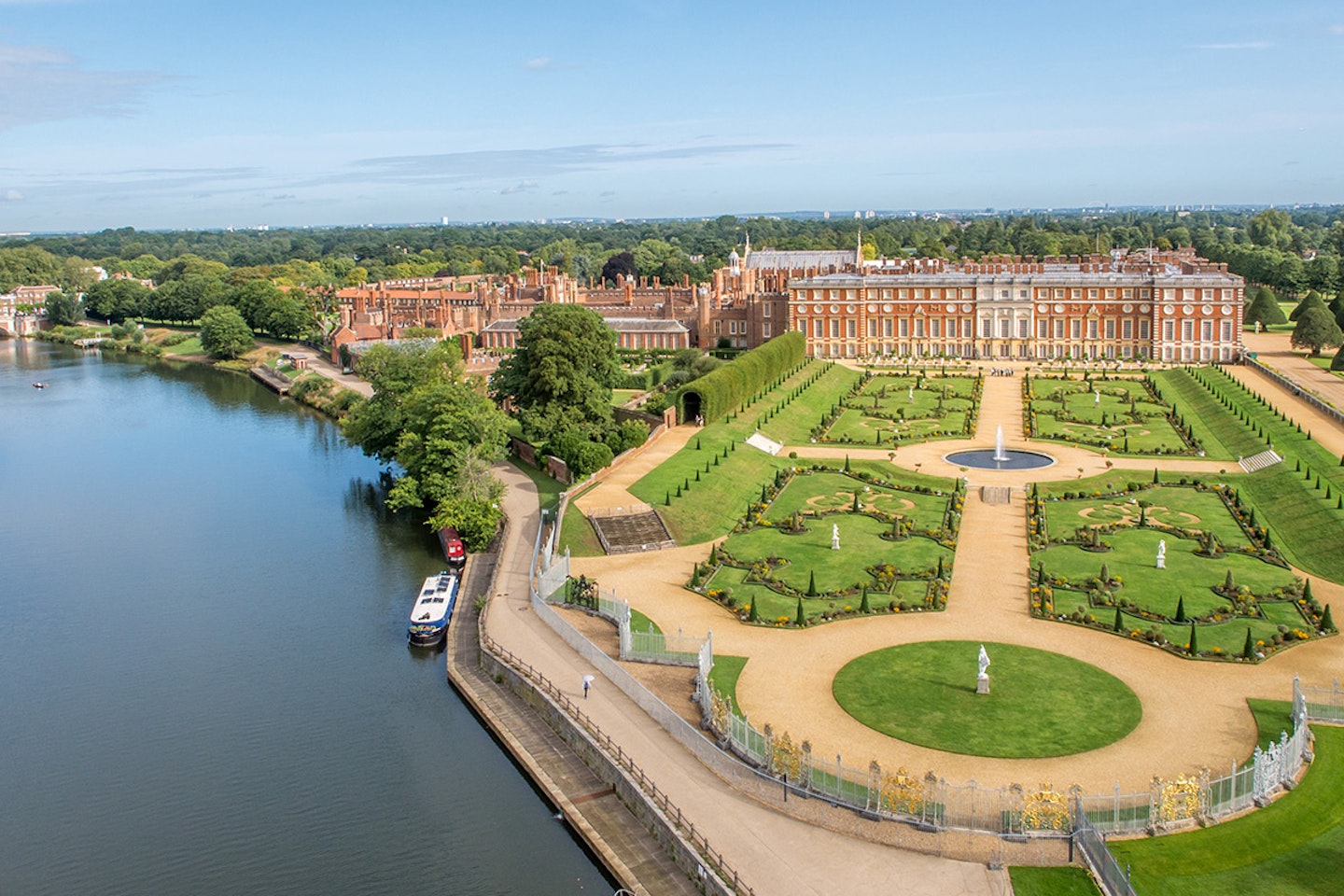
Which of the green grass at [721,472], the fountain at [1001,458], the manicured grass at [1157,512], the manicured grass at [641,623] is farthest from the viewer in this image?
the fountain at [1001,458]

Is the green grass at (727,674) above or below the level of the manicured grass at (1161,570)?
below

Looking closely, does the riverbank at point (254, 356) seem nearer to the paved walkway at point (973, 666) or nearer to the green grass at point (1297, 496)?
the paved walkway at point (973, 666)

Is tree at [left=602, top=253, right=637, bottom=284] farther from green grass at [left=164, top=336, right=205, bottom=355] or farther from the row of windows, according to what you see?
the row of windows

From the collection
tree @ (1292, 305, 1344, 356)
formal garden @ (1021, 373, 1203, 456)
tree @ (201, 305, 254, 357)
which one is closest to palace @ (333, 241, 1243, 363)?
tree @ (1292, 305, 1344, 356)

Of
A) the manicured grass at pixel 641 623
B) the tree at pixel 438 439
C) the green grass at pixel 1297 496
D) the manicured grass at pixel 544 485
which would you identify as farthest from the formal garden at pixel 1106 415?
the manicured grass at pixel 641 623

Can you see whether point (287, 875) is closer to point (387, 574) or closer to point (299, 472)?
point (387, 574)

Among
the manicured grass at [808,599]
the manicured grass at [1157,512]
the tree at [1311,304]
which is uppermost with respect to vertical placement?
the tree at [1311,304]

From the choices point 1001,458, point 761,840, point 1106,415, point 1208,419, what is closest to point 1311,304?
point 1208,419
